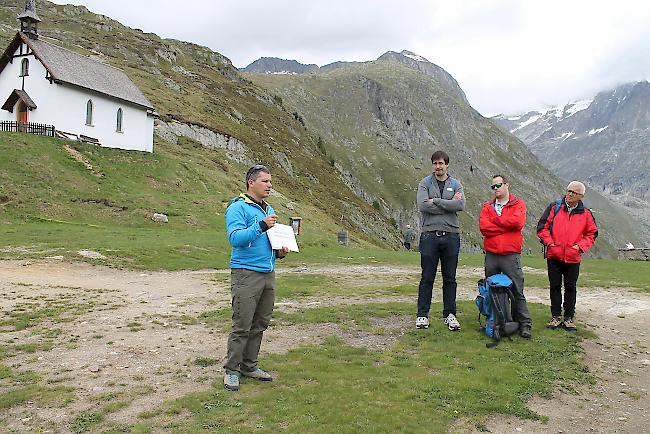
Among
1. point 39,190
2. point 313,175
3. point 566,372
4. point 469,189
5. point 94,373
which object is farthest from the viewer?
point 469,189

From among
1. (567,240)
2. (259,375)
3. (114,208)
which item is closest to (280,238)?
(259,375)

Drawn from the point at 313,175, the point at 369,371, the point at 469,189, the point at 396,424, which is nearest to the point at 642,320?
the point at 369,371

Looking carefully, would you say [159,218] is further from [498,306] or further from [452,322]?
[498,306]

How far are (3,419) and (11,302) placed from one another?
7.87m

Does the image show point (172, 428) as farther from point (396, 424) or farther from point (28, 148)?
point (28, 148)

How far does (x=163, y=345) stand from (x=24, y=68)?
44.8m

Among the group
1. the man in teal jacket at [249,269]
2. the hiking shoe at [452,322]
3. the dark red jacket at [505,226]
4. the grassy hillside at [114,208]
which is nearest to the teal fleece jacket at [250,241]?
the man in teal jacket at [249,269]

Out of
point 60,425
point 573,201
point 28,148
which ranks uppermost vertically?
point 28,148

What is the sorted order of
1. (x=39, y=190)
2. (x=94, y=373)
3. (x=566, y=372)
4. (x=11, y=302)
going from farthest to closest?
1. (x=39, y=190)
2. (x=11, y=302)
3. (x=566, y=372)
4. (x=94, y=373)

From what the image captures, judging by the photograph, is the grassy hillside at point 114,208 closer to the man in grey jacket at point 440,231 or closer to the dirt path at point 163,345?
the dirt path at point 163,345

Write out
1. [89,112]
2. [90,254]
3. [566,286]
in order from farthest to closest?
1. [89,112]
2. [90,254]
3. [566,286]

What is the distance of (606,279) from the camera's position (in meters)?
23.5

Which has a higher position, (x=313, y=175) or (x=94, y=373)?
(x=313, y=175)

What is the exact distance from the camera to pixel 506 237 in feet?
34.6
